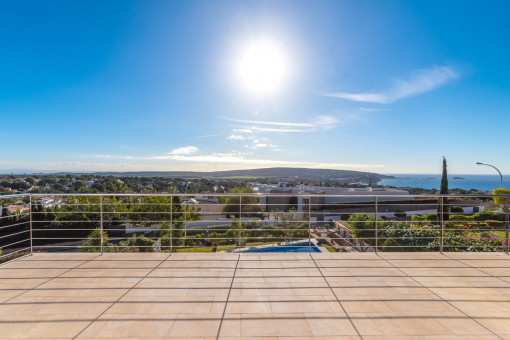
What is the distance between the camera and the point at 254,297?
2.19m

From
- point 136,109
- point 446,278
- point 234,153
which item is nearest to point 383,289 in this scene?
point 446,278

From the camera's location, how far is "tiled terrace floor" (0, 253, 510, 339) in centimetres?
173

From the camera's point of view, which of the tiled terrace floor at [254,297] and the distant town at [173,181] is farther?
the distant town at [173,181]

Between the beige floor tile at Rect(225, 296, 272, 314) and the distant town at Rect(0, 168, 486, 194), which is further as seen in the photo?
the distant town at Rect(0, 168, 486, 194)

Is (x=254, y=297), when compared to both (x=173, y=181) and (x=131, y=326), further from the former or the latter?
(x=173, y=181)

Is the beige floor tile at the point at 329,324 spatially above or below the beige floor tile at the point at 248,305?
above

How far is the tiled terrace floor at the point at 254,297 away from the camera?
1.73 metres

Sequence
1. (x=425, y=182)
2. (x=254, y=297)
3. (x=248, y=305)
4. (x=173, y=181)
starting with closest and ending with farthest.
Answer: (x=248, y=305), (x=254, y=297), (x=173, y=181), (x=425, y=182)

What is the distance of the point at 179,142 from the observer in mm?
20469

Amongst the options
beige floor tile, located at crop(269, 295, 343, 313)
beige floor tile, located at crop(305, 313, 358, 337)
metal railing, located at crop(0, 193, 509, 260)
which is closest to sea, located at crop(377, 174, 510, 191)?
metal railing, located at crop(0, 193, 509, 260)

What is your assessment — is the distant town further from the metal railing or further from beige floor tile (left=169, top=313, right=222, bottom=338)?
beige floor tile (left=169, top=313, right=222, bottom=338)

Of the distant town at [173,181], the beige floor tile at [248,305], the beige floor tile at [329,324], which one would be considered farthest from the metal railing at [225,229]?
the distant town at [173,181]

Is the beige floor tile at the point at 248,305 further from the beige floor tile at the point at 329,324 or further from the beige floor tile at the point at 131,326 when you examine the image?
the beige floor tile at the point at 131,326

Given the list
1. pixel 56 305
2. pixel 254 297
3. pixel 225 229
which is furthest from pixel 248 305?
pixel 225 229
